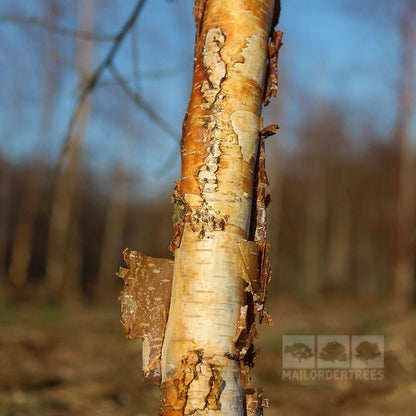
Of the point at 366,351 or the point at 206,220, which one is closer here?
the point at 206,220

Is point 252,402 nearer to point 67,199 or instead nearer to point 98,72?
point 98,72

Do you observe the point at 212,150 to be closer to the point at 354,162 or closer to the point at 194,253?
the point at 194,253

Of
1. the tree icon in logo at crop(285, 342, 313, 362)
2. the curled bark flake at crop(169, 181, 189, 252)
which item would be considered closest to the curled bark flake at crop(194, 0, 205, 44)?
the curled bark flake at crop(169, 181, 189, 252)

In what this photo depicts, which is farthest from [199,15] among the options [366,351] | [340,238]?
[340,238]

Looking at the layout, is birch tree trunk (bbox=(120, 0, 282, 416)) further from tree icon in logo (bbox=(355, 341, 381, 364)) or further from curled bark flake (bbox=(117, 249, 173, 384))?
tree icon in logo (bbox=(355, 341, 381, 364))

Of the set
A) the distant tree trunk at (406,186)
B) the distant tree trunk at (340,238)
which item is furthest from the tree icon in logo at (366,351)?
the distant tree trunk at (340,238)

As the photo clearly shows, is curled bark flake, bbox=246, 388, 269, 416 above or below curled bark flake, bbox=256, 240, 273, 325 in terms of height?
below
